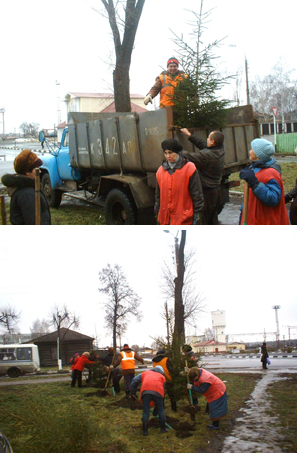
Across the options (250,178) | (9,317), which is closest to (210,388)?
(9,317)

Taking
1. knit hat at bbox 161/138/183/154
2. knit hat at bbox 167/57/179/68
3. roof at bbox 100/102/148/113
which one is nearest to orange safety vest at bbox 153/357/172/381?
knit hat at bbox 161/138/183/154

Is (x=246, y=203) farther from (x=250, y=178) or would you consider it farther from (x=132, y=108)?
(x=132, y=108)

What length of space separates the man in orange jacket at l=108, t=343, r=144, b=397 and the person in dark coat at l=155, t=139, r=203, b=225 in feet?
5.77

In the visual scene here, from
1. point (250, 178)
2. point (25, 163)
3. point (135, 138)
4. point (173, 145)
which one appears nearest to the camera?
point (250, 178)

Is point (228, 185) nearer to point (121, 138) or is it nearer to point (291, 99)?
point (121, 138)

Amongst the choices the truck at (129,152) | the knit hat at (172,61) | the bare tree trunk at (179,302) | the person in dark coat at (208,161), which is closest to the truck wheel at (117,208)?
the truck at (129,152)

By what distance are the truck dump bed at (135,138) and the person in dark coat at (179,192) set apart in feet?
2.84

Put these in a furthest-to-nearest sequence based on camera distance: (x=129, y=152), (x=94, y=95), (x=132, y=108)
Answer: (x=94, y=95) < (x=132, y=108) < (x=129, y=152)

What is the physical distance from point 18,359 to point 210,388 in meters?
0.91

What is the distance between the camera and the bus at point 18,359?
2068 millimetres

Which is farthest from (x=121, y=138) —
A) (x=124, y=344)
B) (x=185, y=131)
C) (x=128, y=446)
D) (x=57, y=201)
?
(x=128, y=446)

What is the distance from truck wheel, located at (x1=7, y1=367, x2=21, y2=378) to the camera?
6.77 ft

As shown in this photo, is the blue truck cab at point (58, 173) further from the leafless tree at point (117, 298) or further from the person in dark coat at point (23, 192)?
the leafless tree at point (117, 298)

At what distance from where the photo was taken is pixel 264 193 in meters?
3.61
